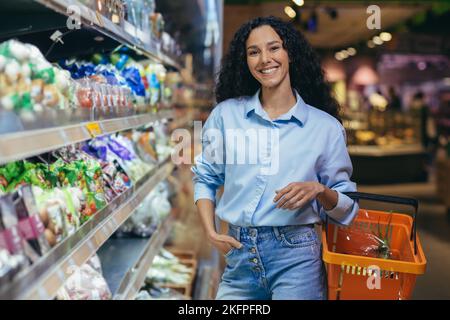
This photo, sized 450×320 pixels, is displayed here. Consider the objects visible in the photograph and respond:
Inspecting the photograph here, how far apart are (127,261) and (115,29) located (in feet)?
3.80

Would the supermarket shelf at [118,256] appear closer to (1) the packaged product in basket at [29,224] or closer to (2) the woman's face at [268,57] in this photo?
(1) the packaged product in basket at [29,224]

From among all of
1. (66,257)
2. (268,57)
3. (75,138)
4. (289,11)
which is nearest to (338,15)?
(289,11)

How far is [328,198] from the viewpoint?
165cm

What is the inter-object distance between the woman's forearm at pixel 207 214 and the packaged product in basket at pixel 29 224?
60 centimetres

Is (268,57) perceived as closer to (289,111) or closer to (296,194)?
(289,111)

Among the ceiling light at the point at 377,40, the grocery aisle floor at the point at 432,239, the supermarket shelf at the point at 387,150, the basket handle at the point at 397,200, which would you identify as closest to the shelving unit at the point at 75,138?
the basket handle at the point at 397,200

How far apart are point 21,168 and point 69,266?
0.43 m

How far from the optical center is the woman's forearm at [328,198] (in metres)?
1.62

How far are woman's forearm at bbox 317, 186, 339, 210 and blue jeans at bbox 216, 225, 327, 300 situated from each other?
0.13 meters

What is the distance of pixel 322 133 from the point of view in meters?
1.74

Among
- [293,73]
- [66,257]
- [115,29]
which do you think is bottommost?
[66,257]

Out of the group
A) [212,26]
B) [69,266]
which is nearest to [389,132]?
[212,26]

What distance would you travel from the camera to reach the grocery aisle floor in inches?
127

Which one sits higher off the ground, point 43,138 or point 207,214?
point 43,138
